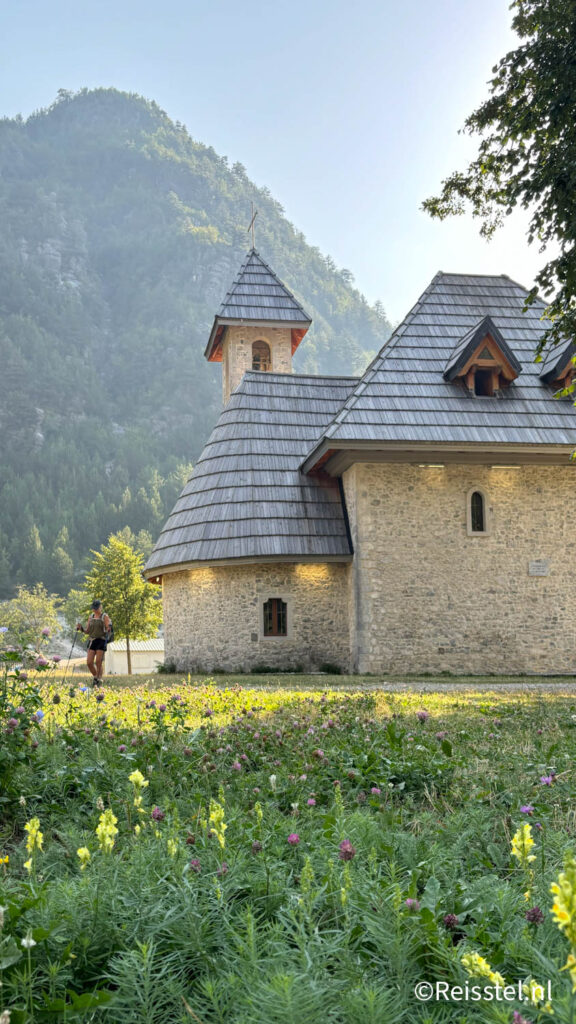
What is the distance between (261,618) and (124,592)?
2573 centimetres

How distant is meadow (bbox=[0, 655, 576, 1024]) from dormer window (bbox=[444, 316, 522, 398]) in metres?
15.5

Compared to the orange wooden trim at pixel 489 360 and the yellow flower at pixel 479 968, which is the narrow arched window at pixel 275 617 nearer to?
the orange wooden trim at pixel 489 360

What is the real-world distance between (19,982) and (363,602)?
56.1 ft

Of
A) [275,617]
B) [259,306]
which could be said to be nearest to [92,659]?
[275,617]

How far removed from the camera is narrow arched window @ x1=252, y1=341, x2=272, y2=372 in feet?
104

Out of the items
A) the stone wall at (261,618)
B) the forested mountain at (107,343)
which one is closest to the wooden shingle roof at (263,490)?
the stone wall at (261,618)

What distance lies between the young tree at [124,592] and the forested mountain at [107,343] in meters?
60.5

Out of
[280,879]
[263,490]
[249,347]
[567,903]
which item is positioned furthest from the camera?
[249,347]

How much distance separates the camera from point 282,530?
66.2 ft

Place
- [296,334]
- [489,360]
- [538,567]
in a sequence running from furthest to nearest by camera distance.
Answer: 1. [296,334]
2. [489,360]
3. [538,567]

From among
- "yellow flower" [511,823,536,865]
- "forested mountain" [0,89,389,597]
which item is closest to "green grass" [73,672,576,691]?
"yellow flower" [511,823,536,865]

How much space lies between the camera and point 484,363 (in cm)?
2016

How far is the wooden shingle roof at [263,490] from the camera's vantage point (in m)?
20.0

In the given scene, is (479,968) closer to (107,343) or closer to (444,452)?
(444,452)
